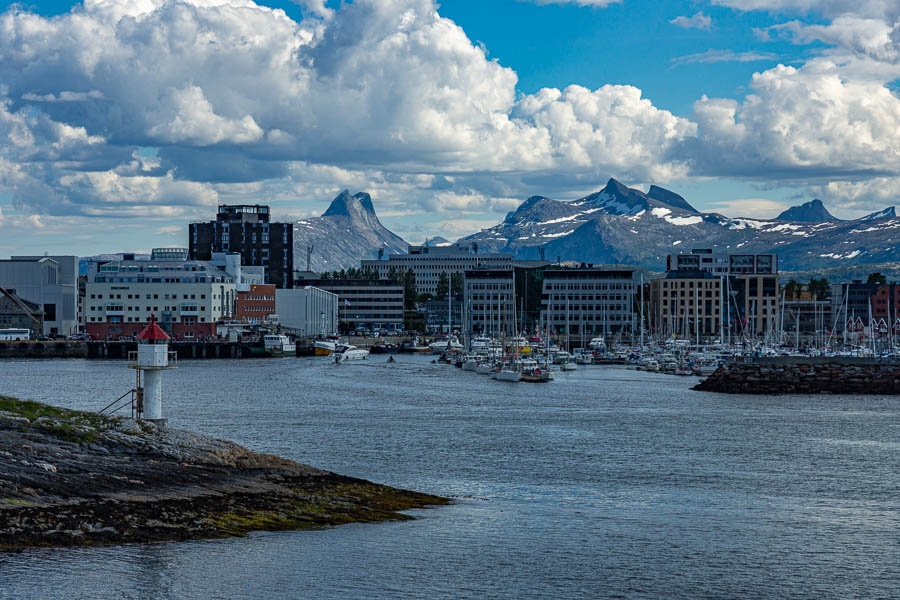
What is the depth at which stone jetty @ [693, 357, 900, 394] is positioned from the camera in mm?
112375

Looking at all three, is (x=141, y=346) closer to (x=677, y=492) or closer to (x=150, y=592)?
(x=150, y=592)

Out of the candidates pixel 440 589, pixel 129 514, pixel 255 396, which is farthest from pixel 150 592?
pixel 255 396

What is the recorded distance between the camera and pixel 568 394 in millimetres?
110250

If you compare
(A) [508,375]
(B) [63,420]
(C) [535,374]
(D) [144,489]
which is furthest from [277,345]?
(D) [144,489]

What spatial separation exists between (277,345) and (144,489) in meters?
158

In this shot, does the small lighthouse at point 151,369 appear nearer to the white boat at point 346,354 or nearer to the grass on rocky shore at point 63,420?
the grass on rocky shore at point 63,420

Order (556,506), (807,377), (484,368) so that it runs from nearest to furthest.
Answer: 1. (556,506)
2. (807,377)
3. (484,368)

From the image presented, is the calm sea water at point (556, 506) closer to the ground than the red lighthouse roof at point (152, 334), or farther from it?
closer to the ground

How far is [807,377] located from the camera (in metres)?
114

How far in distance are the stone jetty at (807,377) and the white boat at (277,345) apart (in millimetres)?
92941

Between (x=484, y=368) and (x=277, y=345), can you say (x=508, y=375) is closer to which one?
(x=484, y=368)

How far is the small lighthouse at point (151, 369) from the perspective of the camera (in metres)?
47.6

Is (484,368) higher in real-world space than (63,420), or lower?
lower

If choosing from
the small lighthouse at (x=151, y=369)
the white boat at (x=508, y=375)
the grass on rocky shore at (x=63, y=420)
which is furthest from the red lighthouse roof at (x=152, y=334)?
the white boat at (x=508, y=375)
